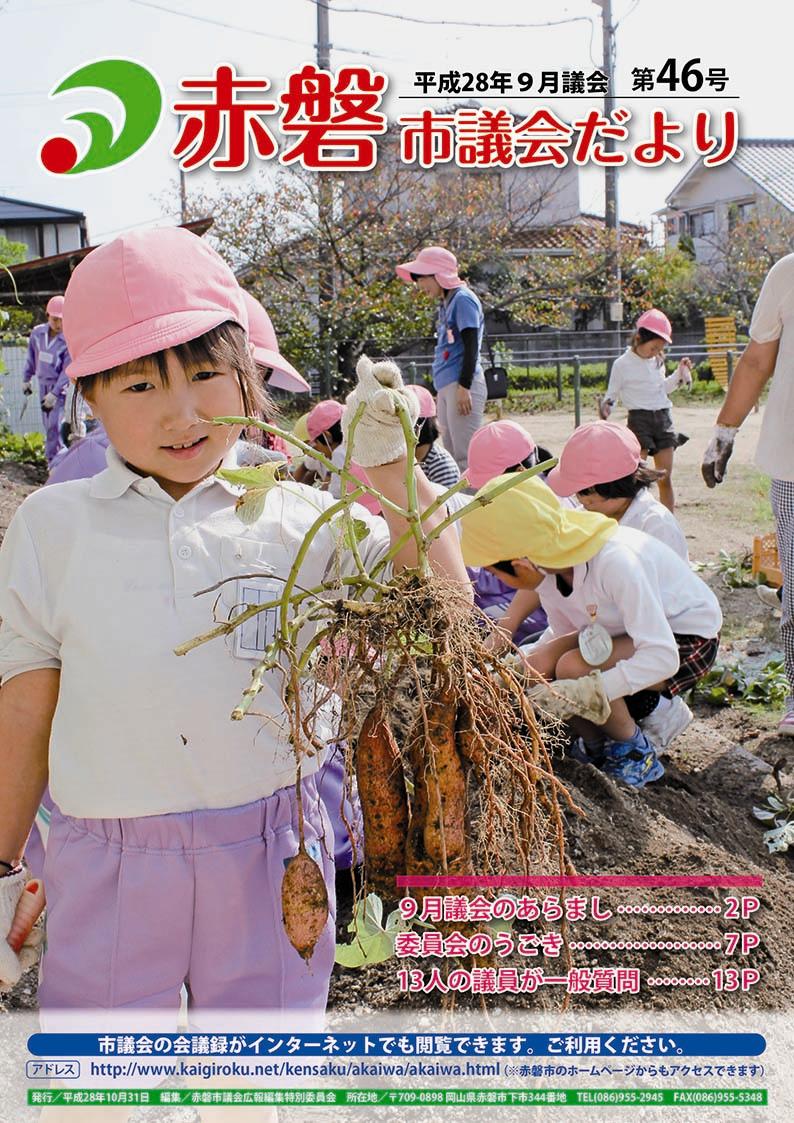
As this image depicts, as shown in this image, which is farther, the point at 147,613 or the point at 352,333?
the point at 352,333

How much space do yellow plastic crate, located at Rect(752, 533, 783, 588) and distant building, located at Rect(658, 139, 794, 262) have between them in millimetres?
20529

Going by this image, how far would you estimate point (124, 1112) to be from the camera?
1460mm

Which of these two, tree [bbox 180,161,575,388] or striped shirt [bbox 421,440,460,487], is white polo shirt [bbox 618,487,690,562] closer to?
striped shirt [bbox 421,440,460,487]

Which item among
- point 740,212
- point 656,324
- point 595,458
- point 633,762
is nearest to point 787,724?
point 633,762

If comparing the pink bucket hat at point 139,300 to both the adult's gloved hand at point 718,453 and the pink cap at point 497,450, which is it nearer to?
the pink cap at point 497,450

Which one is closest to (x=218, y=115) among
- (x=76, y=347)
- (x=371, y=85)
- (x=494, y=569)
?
(x=371, y=85)

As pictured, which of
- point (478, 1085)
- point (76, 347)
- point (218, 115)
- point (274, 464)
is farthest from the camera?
point (218, 115)

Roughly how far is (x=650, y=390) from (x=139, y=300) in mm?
5556

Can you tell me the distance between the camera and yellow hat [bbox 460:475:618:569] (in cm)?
284

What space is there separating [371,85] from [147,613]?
13.2 ft

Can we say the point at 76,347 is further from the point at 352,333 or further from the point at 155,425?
the point at 352,333

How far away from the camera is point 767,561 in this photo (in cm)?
513

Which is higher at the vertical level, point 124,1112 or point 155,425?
point 155,425

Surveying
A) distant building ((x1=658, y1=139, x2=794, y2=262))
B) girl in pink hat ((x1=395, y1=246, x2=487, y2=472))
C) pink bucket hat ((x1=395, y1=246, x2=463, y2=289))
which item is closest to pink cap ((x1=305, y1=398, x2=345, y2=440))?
girl in pink hat ((x1=395, y1=246, x2=487, y2=472))
